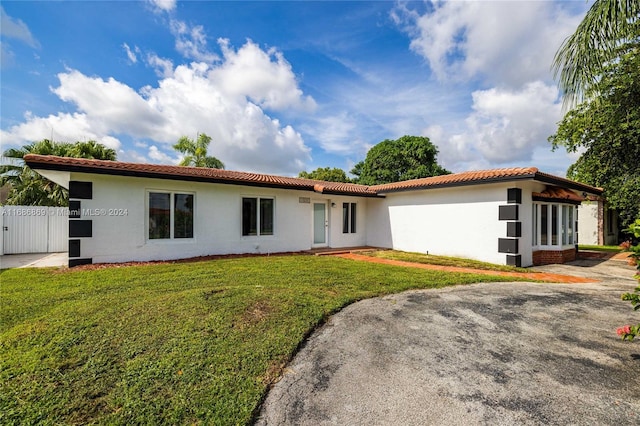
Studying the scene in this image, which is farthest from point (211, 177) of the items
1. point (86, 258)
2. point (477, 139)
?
point (477, 139)

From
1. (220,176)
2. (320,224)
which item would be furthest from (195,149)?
(320,224)

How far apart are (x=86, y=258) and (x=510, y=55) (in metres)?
16.6

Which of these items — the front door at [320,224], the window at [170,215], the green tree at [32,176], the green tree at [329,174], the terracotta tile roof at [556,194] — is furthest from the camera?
the green tree at [329,174]

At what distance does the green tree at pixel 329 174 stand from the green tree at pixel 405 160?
518 centimetres

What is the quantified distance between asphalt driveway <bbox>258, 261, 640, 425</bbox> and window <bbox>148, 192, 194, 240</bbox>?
8.54 m

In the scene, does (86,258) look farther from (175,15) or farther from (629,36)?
(629,36)

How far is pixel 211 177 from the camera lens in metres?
11.5

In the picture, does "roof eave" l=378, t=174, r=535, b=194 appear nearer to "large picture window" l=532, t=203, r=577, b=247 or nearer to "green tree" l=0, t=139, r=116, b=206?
"large picture window" l=532, t=203, r=577, b=247

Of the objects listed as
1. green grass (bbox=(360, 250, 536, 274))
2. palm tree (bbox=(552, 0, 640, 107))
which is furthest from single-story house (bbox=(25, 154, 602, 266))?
palm tree (bbox=(552, 0, 640, 107))

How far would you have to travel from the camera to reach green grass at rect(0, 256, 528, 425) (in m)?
2.77

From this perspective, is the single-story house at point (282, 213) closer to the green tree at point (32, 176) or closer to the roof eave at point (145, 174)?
the roof eave at point (145, 174)

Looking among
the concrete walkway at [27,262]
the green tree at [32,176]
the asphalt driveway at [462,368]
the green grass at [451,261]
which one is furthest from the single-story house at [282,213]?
the asphalt driveway at [462,368]

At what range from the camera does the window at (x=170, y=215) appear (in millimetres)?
11039

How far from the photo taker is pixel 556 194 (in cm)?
1236
